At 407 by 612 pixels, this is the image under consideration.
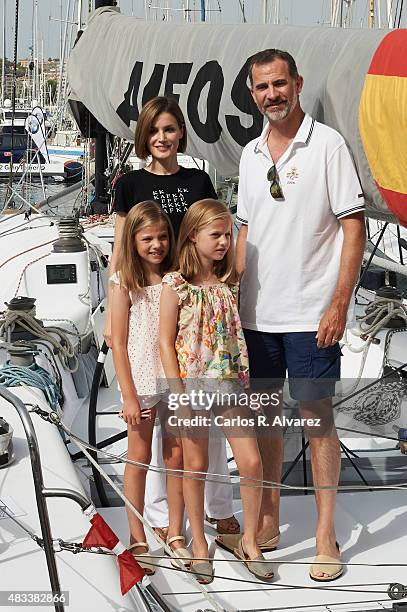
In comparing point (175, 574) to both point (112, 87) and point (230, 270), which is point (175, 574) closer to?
point (230, 270)

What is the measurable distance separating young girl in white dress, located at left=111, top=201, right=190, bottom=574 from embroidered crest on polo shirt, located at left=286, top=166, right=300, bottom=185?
398mm

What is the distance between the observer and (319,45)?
291cm

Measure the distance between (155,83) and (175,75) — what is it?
0.16 metres

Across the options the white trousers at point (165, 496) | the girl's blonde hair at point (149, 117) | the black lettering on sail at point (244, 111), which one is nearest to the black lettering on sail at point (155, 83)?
the black lettering on sail at point (244, 111)

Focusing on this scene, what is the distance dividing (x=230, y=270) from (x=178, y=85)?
1.03 metres

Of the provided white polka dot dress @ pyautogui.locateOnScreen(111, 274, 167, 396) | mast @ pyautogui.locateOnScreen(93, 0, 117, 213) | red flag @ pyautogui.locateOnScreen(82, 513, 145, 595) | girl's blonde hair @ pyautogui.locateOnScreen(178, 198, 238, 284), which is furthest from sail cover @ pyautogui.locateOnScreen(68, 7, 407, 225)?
mast @ pyautogui.locateOnScreen(93, 0, 117, 213)

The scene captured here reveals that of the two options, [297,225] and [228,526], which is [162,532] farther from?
[297,225]

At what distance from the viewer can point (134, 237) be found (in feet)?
9.12

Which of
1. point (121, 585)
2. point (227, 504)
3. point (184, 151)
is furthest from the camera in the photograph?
point (184, 151)

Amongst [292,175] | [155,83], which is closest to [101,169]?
[155,83]

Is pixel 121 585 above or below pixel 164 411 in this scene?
below

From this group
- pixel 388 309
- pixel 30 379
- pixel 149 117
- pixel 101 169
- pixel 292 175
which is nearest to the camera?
pixel 292 175

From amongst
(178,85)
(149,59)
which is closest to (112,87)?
(149,59)

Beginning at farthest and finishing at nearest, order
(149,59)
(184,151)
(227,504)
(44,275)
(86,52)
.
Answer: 1. (44,275)
2. (86,52)
3. (149,59)
4. (184,151)
5. (227,504)
